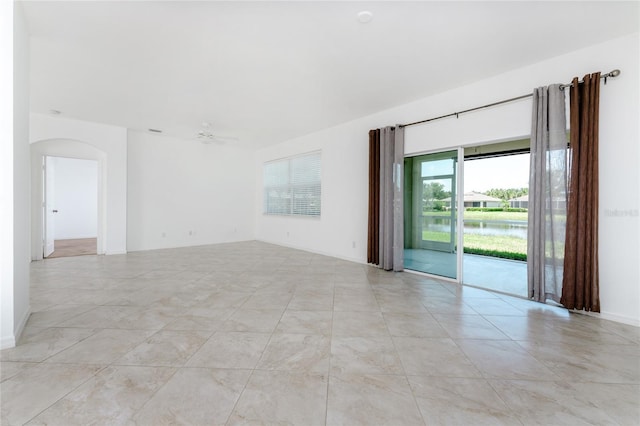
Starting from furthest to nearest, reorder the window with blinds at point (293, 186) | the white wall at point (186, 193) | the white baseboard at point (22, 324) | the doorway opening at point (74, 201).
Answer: the doorway opening at point (74, 201) < the window with blinds at point (293, 186) < the white wall at point (186, 193) < the white baseboard at point (22, 324)

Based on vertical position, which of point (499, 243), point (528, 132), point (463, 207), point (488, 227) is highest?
point (528, 132)

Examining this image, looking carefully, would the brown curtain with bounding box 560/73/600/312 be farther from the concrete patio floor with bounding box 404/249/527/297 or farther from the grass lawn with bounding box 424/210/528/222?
the grass lawn with bounding box 424/210/528/222

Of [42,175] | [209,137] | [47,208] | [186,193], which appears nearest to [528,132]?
[209,137]

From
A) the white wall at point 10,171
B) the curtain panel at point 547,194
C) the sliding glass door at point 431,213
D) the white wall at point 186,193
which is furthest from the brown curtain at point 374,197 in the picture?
the white wall at point 186,193

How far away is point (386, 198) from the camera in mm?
4660

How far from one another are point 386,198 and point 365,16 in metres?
2.84

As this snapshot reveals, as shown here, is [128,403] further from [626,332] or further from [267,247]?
[267,247]

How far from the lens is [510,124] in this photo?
336 cm

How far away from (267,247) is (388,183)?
389 cm

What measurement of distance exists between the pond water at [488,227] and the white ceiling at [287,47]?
81.1 inches

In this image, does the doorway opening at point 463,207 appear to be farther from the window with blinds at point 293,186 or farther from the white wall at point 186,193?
the white wall at point 186,193

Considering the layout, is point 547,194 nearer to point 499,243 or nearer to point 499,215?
point 499,215

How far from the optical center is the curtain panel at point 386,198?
14.9ft

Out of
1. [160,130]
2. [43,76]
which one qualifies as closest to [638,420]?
[43,76]
